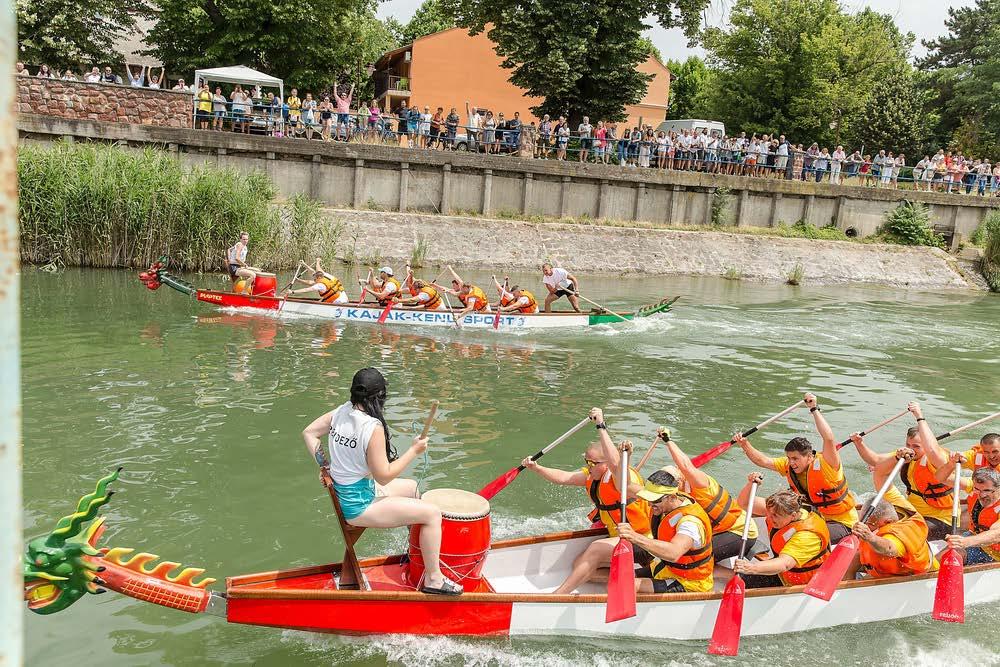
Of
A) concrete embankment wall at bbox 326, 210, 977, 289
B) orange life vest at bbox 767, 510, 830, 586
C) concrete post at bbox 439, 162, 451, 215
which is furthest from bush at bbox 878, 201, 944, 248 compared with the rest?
orange life vest at bbox 767, 510, 830, 586

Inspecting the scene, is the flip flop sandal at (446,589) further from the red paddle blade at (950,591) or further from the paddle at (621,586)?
the red paddle blade at (950,591)

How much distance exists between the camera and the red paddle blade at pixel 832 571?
672 centimetres

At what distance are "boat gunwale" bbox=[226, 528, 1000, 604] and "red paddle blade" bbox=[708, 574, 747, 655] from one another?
0.48ft

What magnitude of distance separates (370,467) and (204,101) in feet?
79.7

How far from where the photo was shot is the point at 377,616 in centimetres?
628

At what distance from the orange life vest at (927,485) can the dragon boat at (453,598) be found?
123 centimetres

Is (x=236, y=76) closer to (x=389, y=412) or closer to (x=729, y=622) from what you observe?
(x=389, y=412)

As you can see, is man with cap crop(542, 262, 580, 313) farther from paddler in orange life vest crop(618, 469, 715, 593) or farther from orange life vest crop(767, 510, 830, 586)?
paddler in orange life vest crop(618, 469, 715, 593)

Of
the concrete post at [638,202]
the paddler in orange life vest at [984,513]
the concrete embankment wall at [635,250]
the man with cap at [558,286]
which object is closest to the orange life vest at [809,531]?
the paddler in orange life vest at [984,513]

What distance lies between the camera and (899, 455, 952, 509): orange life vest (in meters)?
8.91

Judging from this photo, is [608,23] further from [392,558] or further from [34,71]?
[392,558]

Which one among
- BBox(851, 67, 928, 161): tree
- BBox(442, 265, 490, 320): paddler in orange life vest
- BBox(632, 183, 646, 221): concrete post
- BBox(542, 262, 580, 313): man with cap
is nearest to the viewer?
BBox(442, 265, 490, 320): paddler in orange life vest

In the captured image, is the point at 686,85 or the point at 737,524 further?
the point at 686,85

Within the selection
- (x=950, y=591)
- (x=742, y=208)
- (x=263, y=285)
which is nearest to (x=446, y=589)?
(x=950, y=591)
